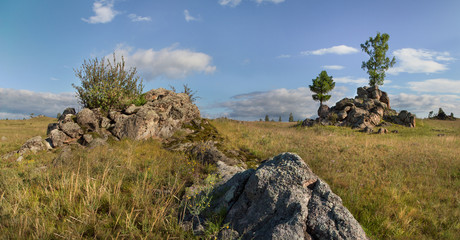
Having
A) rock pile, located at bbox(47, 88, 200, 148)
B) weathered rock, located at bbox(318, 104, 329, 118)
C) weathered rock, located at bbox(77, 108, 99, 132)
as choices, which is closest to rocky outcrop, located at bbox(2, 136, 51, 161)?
rock pile, located at bbox(47, 88, 200, 148)

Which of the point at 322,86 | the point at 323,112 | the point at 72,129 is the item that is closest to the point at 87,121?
the point at 72,129

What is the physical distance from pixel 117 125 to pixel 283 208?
11791 millimetres

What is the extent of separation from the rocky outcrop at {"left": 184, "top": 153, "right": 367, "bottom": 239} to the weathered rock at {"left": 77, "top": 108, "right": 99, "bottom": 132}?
35.5 ft

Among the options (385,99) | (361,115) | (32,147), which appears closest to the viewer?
(32,147)

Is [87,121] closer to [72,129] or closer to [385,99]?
[72,129]

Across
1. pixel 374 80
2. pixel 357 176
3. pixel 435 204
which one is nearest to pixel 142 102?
pixel 357 176

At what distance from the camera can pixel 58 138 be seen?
12195mm

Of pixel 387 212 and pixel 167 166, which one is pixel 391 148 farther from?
pixel 167 166

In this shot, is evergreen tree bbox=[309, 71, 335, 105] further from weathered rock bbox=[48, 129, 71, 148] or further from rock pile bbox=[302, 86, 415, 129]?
weathered rock bbox=[48, 129, 71, 148]

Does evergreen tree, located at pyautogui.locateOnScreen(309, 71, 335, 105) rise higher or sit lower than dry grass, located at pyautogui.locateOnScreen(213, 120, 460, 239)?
higher

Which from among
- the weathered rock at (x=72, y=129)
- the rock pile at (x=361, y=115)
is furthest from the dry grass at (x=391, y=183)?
the rock pile at (x=361, y=115)

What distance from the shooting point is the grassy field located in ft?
14.6

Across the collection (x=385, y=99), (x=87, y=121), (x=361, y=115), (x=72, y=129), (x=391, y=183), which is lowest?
(x=391, y=183)

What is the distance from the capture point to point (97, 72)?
621 inches
